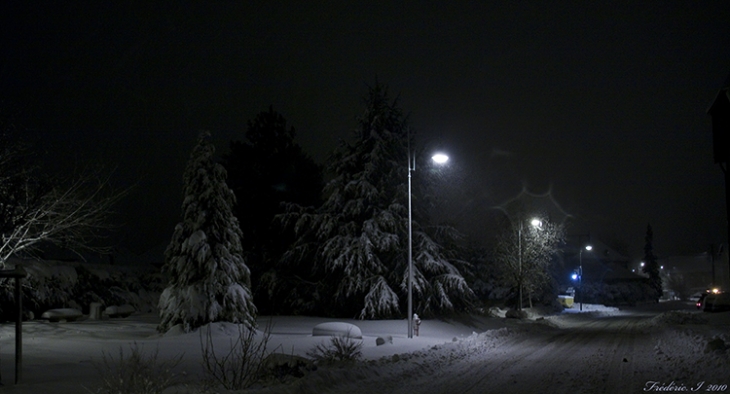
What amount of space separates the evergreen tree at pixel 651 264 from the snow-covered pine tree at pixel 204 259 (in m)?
88.6

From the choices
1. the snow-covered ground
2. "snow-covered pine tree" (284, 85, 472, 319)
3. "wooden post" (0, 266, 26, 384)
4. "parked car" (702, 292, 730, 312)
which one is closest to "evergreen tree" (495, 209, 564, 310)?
"parked car" (702, 292, 730, 312)

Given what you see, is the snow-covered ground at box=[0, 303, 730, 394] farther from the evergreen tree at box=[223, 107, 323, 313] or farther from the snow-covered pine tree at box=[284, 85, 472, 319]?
the evergreen tree at box=[223, 107, 323, 313]

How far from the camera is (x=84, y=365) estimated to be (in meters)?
13.0

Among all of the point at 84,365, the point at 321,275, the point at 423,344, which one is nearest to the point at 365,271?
the point at 321,275

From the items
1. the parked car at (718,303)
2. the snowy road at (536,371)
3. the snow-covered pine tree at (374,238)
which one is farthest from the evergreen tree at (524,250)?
the snowy road at (536,371)

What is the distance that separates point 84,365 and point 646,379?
460 inches

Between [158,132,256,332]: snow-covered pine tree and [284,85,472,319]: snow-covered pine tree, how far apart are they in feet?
28.1

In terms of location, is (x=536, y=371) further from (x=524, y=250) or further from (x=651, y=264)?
(x=651, y=264)

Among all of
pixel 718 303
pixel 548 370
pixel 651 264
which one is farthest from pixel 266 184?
pixel 651 264

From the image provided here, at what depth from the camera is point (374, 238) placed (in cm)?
2950

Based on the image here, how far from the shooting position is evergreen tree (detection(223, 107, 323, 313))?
122ft

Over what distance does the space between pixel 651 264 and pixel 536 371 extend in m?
97.0

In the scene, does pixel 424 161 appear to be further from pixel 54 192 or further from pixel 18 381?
pixel 18 381

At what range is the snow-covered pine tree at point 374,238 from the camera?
29.3 metres
